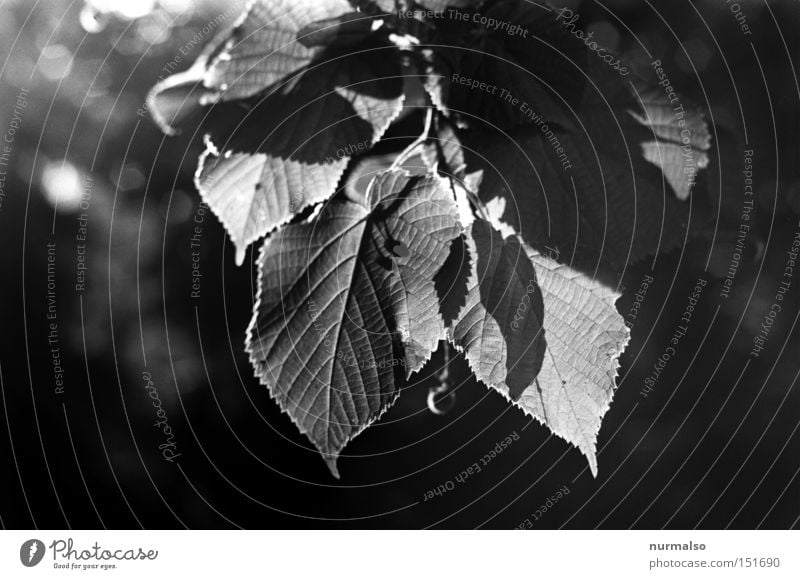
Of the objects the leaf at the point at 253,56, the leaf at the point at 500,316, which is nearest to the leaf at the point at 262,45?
the leaf at the point at 253,56

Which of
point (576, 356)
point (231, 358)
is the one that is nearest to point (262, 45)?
point (576, 356)

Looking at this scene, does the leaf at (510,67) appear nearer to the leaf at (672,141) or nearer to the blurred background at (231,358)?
the leaf at (672,141)

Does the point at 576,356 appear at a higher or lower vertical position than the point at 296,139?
lower

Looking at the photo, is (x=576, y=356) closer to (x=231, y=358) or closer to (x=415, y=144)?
(x=415, y=144)

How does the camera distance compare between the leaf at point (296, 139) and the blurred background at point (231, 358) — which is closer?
the leaf at point (296, 139)

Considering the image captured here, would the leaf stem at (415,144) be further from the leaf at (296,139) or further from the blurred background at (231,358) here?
the blurred background at (231,358)

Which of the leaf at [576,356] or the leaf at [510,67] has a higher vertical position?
the leaf at [510,67]

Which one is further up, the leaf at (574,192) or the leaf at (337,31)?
the leaf at (337,31)
